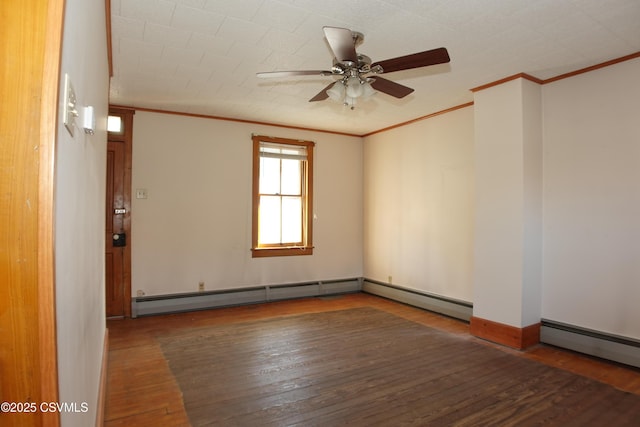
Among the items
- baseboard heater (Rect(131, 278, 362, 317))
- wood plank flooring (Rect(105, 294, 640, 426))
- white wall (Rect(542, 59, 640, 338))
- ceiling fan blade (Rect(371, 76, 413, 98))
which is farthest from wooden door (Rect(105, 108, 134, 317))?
white wall (Rect(542, 59, 640, 338))

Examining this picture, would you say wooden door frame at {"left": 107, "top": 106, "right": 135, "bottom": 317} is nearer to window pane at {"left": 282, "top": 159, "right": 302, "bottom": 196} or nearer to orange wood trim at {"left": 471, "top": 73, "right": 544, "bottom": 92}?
window pane at {"left": 282, "top": 159, "right": 302, "bottom": 196}

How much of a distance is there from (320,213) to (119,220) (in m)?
3.00

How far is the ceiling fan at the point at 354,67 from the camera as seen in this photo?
2.25 meters

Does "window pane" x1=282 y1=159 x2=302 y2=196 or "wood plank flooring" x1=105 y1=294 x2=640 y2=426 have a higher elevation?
"window pane" x1=282 y1=159 x2=302 y2=196

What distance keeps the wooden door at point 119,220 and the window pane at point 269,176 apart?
1.85m

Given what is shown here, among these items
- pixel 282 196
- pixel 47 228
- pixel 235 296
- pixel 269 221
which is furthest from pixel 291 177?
pixel 47 228

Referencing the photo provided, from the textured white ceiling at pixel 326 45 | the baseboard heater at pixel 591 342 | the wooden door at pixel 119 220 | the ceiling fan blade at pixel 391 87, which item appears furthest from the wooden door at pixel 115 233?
the baseboard heater at pixel 591 342

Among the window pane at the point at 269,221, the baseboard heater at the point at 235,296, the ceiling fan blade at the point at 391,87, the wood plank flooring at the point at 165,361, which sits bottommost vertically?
the wood plank flooring at the point at 165,361

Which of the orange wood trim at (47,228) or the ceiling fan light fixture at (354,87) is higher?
the ceiling fan light fixture at (354,87)

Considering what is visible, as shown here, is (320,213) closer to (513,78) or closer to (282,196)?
(282,196)

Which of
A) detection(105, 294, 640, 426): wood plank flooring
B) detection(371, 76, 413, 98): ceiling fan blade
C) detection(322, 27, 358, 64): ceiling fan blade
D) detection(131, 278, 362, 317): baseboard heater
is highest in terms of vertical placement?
detection(322, 27, 358, 64): ceiling fan blade

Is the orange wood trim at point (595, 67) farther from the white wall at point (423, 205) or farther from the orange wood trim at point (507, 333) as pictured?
the orange wood trim at point (507, 333)

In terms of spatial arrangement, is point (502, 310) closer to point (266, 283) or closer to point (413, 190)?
point (413, 190)

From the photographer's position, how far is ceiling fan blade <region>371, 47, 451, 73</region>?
2285mm
